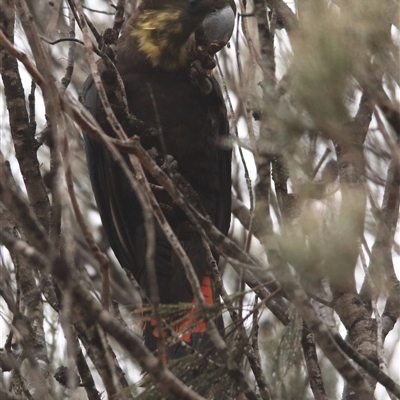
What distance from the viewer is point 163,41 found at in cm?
337

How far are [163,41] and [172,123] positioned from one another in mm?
362

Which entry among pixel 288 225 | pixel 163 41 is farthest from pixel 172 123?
pixel 288 225

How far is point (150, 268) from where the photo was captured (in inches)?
59.9

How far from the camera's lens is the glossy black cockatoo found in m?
3.30

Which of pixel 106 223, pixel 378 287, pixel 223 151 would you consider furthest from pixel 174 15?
pixel 378 287

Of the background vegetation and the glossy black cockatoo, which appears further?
the glossy black cockatoo

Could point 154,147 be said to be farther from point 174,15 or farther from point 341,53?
point 341,53

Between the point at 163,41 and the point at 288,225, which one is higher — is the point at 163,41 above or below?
above

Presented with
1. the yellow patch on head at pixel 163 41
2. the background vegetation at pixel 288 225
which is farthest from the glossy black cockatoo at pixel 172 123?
the background vegetation at pixel 288 225

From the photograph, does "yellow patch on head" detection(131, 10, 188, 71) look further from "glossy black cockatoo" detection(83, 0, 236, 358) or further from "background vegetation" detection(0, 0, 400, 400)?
"background vegetation" detection(0, 0, 400, 400)

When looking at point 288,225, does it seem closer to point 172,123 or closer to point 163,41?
point 172,123

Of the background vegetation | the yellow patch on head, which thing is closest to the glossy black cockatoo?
the yellow patch on head

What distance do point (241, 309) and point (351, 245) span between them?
1.00ft

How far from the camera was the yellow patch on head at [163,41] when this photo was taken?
11.0 feet
